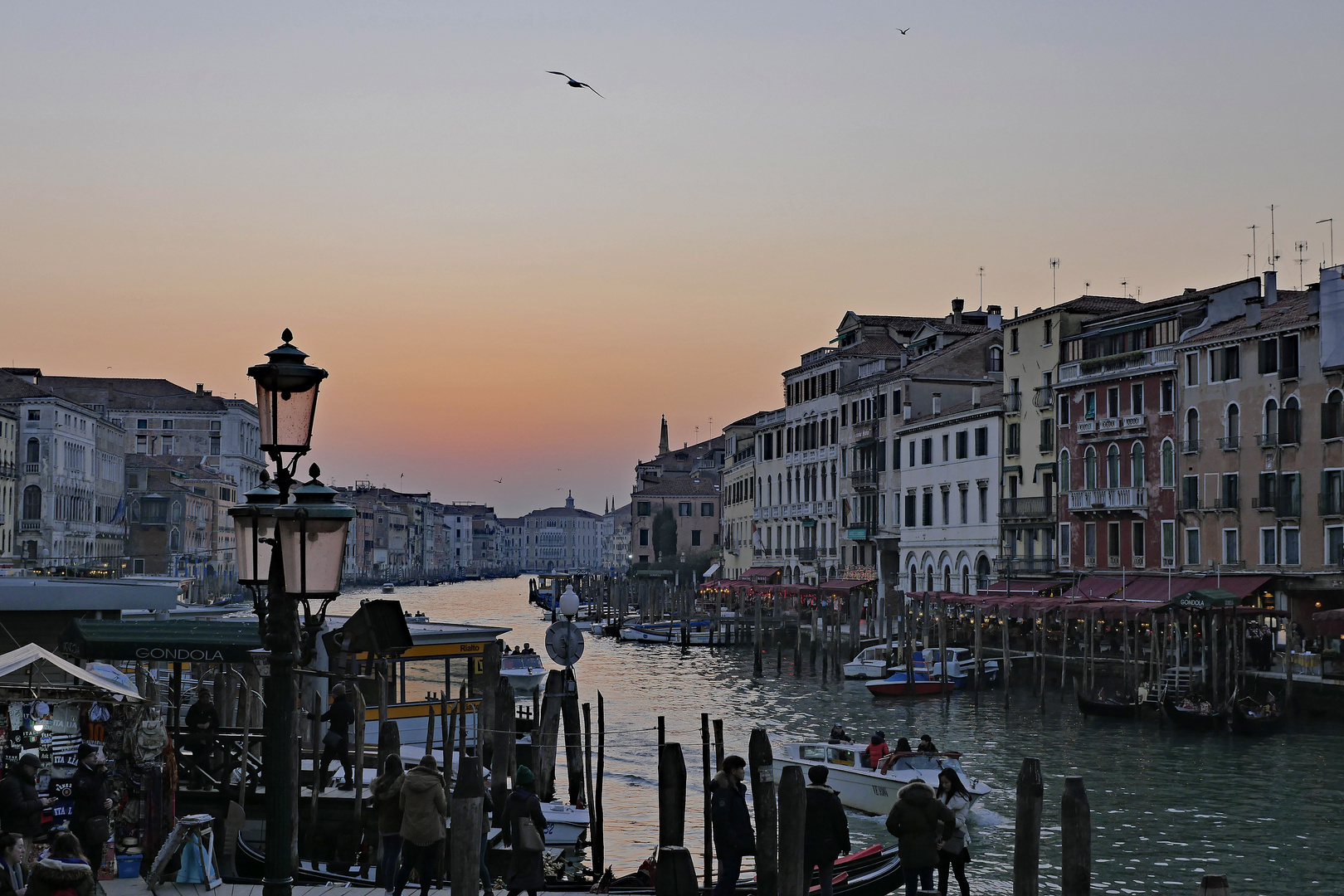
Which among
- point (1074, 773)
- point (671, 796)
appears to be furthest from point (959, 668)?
point (671, 796)

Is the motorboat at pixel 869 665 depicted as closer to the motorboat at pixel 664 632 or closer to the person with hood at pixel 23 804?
the motorboat at pixel 664 632

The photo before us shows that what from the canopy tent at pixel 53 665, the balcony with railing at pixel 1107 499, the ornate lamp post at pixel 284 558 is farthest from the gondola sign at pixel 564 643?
the balcony with railing at pixel 1107 499

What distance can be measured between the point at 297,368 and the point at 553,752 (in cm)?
1354

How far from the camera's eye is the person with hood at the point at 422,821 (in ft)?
33.6

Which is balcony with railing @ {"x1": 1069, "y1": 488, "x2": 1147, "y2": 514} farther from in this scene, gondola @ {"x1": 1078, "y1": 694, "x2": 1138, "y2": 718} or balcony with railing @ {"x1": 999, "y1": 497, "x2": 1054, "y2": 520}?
gondola @ {"x1": 1078, "y1": 694, "x2": 1138, "y2": 718}

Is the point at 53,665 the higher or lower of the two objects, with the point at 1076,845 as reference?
higher

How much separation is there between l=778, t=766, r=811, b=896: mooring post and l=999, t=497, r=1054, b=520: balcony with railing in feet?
110

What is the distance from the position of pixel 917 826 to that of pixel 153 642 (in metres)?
6.84

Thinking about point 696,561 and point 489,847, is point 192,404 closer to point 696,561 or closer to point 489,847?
point 696,561

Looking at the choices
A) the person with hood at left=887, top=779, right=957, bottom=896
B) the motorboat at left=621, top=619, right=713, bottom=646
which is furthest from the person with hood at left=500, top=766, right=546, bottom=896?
the motorboat at left=621, top=619, right=713, bottom=646

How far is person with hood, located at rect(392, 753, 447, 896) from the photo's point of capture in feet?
33.6

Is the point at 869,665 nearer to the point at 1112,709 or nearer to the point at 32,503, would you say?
the point at 1112,709

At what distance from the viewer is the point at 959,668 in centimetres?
3725

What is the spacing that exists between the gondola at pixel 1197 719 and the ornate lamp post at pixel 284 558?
2487 centimetres
